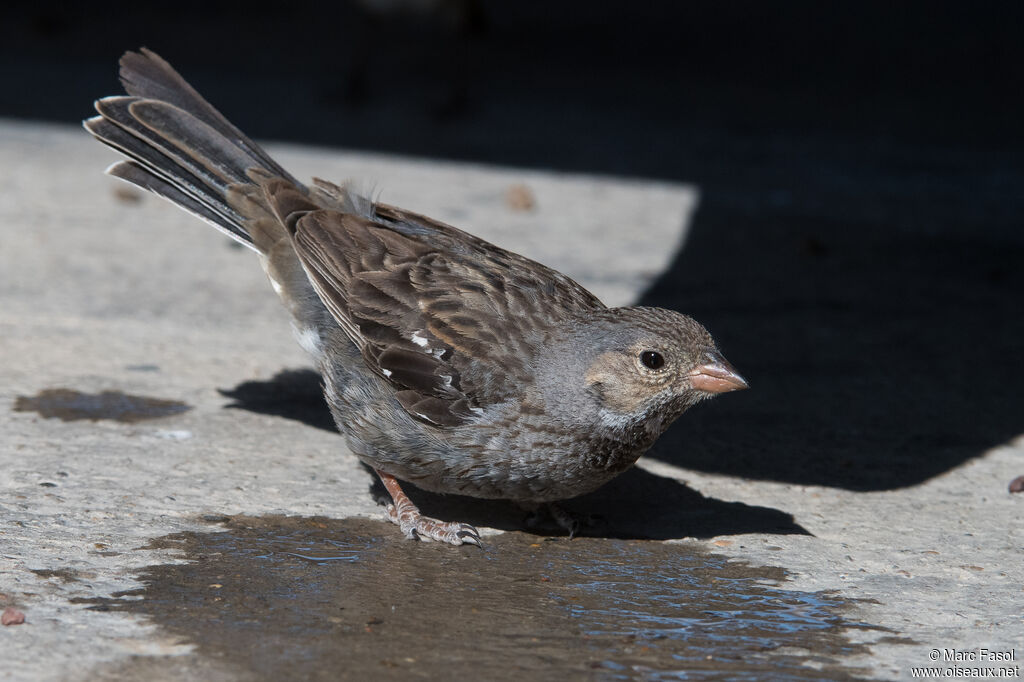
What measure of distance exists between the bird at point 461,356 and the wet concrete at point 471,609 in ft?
0.85

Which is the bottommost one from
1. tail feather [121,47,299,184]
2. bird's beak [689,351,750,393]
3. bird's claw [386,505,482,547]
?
bird's claw [386,505,482,547]

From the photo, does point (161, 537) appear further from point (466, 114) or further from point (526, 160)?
point (466, 114)

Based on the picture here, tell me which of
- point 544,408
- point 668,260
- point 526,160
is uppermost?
point 526,160

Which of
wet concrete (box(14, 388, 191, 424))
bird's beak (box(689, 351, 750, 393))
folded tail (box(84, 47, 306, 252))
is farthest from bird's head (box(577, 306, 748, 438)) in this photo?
wet concrete (box(14, 388, 191, 424))

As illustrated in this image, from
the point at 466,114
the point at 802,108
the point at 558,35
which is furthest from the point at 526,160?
the point at 558,35

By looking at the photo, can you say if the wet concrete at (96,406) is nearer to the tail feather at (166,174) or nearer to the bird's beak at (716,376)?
the tail feather at (166,174)

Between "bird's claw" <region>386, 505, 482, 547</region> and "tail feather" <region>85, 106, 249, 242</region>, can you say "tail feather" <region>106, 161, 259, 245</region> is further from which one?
"bird's claw" <region>386, 505, 482, 547</region>

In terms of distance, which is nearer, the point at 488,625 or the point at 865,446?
the point at 488,625

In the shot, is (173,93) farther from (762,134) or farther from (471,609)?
(762,134)

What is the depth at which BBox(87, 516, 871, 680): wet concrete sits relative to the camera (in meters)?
3.72

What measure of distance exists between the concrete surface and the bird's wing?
623 millimetres

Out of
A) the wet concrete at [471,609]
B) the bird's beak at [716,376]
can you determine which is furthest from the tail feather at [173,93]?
the bird's beak at [716,376]

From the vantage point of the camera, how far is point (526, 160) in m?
10.9

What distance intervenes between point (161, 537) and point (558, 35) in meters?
12.0
